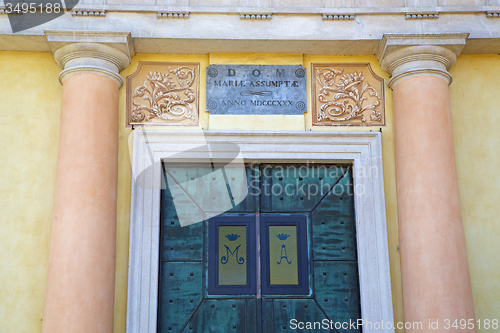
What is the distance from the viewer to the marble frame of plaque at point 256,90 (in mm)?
6148

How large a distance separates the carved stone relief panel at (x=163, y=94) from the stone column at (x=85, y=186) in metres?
0.22

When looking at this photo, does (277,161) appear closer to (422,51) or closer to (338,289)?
(338,289)

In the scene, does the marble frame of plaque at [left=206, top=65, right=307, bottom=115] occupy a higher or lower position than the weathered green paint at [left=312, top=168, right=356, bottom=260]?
higher

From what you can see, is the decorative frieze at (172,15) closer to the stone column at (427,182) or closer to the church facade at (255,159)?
the church facade at (255,159)

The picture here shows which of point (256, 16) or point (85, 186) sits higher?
point (256, 16)

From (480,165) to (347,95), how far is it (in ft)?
5.27

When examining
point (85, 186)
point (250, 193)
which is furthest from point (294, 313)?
point (85, 186)

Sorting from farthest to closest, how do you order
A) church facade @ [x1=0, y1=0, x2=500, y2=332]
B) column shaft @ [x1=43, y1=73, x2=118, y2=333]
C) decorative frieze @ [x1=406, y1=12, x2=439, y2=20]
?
decorative frieze @ [x1=406, y1=12, x2=439, y2=20] < church facade @ [x1=0, y1=0, x2=500, y2=332] < column shaft @ [x1=43, y1=73, x2=118, y2=333]

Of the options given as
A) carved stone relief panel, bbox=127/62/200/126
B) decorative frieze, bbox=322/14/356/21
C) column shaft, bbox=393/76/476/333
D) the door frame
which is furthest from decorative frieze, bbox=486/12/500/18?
carved stone relief panel, bbox=127/62/200/126

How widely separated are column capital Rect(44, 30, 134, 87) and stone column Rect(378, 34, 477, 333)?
282cm

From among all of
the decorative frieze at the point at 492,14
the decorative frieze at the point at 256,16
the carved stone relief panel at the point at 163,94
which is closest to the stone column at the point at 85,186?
the carved stone relief panel at the point at 163,94

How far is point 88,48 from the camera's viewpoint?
5.82 m

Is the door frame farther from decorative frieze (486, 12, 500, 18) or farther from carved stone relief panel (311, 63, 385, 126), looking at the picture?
decorative frieze (486, 12, 500, 18)

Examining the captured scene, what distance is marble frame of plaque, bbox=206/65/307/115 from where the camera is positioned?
6.15 m
